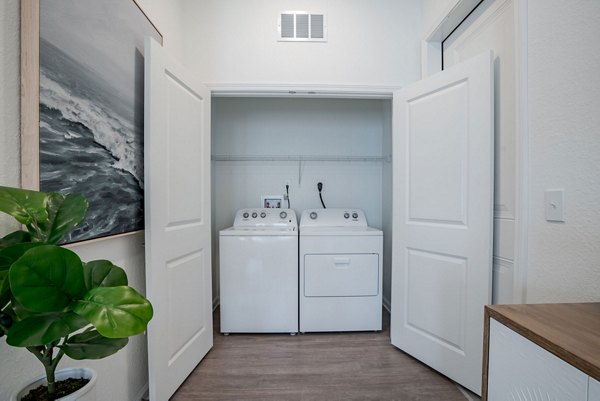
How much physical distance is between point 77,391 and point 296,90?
197cm

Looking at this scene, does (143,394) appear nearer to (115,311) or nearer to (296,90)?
(115,311)

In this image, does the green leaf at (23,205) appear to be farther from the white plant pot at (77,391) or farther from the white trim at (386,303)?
the white trim at (386,303)

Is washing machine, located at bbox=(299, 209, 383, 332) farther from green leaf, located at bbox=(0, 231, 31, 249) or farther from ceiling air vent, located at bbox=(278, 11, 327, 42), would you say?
green leaf, located at bbox=(0, 231, 31, 249)

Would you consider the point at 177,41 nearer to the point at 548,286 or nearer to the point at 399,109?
the point at 399,109

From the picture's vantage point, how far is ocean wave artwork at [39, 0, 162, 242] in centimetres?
88

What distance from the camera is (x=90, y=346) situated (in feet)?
2.09

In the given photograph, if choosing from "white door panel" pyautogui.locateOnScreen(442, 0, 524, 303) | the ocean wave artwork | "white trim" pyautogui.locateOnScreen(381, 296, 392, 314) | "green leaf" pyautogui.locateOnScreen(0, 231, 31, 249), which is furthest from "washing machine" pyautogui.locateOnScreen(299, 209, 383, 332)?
"green leaf" pyautogui.locateOnScreen(0, 231, 31, 249)

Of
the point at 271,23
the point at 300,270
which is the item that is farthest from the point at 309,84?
the point at 300,270

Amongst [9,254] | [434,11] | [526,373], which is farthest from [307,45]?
[526,373]

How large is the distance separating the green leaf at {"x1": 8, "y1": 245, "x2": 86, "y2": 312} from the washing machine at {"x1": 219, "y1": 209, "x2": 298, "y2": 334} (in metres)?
1.62

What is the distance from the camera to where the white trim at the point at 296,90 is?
1965 mm

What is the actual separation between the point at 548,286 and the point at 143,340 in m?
2.00

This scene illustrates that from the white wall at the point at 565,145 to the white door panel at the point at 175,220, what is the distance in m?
1.76

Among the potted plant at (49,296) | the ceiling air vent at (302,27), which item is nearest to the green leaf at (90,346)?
the potted plant at (49,296)
